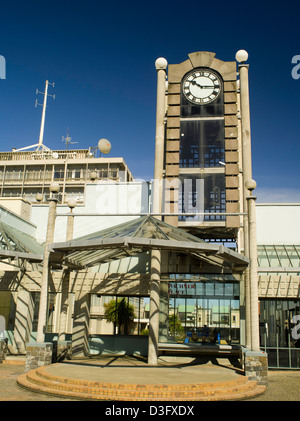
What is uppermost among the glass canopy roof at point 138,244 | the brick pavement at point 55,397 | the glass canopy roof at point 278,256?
the glass canopy roof at point 278,256

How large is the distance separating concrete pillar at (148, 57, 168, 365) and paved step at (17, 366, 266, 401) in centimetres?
700

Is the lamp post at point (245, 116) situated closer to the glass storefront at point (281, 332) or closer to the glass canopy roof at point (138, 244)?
the glass storefront at point (281, 332)

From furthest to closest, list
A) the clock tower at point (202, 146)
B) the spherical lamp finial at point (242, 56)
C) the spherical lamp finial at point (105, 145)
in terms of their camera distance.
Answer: the spherical lamp finial at point (105, 145)
the spherical lamp finial at point (242, 56)
the clock tower at point (202, 146)

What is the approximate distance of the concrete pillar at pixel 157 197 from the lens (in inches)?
774

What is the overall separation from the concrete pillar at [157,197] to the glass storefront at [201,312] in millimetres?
2188

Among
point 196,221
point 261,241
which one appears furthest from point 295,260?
point 196,221

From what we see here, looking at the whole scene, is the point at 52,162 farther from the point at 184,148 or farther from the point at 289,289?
the point at 289,289

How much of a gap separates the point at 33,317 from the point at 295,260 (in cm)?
1602

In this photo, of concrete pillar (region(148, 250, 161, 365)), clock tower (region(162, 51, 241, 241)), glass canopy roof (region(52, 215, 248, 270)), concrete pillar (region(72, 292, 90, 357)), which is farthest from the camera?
clock tower (region(162, 51, 241, 241))

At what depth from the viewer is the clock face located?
2483cm

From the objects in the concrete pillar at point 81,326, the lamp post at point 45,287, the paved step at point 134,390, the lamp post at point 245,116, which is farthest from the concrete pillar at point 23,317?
the lamp post at point 245,116

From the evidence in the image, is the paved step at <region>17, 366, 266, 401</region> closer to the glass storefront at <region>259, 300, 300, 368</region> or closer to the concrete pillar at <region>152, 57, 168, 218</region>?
the glass storefront at <region>259, 300, 300, 368</region>

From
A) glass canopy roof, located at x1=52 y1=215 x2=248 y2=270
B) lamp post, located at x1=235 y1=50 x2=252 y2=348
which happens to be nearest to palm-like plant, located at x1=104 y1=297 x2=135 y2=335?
glass canopy roof, located at x1=52 y1=215 x2=248 y2=270

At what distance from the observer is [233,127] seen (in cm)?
2403
